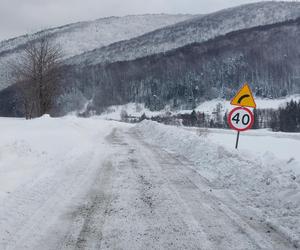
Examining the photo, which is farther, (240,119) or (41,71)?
(41,71)

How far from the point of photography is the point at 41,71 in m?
46.6

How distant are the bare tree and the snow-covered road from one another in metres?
37.5

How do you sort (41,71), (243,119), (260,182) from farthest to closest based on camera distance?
(41,71) → (243,119) → (260,182)

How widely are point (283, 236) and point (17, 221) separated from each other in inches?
160

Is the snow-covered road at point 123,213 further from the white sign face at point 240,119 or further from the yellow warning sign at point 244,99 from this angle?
the yellow warning sign at point 244,99

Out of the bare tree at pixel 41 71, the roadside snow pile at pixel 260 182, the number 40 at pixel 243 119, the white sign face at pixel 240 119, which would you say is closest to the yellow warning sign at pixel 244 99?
the white sign face at pixel 240 119

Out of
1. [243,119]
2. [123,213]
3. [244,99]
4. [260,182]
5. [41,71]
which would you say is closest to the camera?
[123,213]

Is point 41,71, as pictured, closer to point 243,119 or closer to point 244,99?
point 244,99

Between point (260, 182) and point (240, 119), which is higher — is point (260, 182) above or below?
below

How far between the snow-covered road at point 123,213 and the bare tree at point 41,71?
3747cm

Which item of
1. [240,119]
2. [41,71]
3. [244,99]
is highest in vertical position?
[41,71]

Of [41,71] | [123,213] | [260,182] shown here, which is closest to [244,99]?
[260,182]

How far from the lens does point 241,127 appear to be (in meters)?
12.4

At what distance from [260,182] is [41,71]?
138 ft
